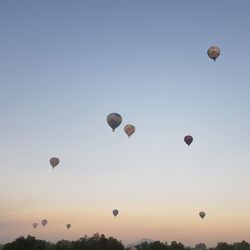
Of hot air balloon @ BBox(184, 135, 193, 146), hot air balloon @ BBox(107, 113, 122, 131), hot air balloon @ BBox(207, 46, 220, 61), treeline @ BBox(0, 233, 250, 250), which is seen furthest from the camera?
treeline @ BBox(0, 233, 250, 250)

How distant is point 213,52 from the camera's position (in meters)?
58.7

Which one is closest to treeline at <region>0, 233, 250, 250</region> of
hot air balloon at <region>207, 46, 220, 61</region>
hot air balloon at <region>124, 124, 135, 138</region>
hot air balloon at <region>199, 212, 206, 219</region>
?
hot air balloon at <region>199, 212, 206, 219</region>

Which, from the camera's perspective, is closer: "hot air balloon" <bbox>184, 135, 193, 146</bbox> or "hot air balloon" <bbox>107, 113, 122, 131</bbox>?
"hot air balloon" <bbox>107, 113, 122, 131</bbox>

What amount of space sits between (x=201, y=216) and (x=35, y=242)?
3690cm

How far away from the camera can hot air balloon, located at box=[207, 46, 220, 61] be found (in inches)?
2297

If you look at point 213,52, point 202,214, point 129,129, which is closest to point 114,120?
point 129,129

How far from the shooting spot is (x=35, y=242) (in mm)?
89750

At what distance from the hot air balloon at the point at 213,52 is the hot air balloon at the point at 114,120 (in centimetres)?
1566

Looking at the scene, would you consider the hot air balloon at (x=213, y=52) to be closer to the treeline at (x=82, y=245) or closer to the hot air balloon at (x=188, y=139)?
the hot air balloon at (x=188, y=139)

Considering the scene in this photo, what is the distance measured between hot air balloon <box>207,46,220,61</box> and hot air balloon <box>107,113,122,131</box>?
15.7 metres

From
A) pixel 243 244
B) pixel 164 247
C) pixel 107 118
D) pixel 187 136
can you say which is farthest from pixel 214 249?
pixel 107 118

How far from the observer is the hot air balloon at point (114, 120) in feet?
186

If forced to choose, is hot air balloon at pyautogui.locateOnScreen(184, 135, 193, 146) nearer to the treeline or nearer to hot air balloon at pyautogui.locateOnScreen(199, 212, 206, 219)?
hot air balloon at pyautogui.locateOnScreen(199, 212, 206, 219)

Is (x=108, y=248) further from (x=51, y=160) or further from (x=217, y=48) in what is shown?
(x=217, y=48)
